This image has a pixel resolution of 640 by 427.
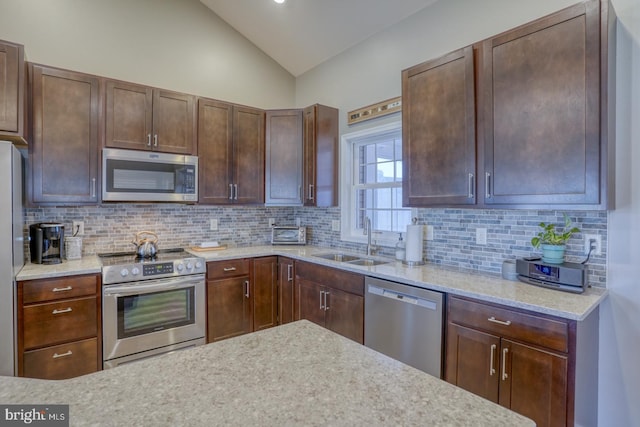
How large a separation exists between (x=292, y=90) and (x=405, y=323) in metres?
3.25

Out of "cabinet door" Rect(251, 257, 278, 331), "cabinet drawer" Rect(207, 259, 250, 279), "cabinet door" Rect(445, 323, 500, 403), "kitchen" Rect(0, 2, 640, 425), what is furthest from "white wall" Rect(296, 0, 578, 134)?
"cabinet door" Rect(445, 323, 500, 403)

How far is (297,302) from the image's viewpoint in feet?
10.6

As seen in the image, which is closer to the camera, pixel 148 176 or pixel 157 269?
pixel 157 269

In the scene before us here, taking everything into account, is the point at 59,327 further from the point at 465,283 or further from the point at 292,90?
the point at 292,90

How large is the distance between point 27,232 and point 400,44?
3504mm

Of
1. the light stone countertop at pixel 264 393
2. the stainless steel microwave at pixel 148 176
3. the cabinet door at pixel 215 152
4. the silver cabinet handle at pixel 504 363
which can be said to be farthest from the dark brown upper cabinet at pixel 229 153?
the silver cabinet handle at pixel 504 363

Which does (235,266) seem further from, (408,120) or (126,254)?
(408,120)

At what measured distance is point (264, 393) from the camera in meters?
0.82

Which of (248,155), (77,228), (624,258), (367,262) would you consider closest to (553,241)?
(624,258)

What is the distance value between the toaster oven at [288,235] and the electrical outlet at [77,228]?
182cm

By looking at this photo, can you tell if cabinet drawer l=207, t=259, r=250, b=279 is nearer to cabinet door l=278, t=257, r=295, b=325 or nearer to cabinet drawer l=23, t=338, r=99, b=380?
cabinet door l=278, t=257, r=295, b=325

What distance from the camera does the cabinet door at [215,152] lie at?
3293 mm

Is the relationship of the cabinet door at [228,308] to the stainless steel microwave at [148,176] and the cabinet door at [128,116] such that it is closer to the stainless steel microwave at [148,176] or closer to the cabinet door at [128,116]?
the stainless steel microwave at [148,176]
